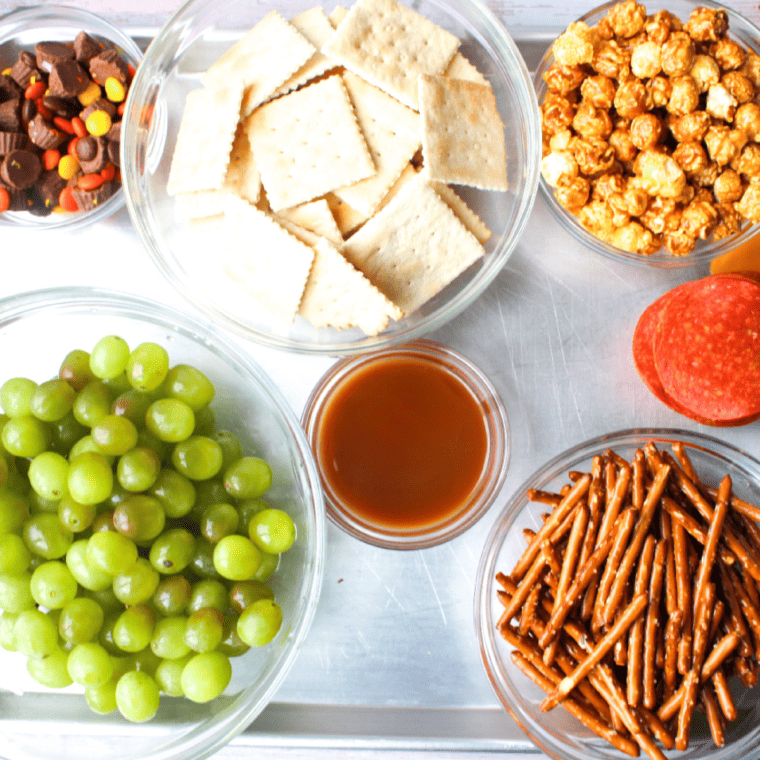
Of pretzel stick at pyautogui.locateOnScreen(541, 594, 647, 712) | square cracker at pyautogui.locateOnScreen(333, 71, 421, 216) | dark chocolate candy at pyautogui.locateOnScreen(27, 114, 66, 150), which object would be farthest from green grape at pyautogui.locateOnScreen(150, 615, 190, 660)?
dark chocolate candy at pyautogui.locateOnScreen(27, 114, 66, 150)

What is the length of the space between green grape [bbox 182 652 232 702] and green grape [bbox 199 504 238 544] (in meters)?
0.12

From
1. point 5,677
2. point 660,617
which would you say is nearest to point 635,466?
point 660,617

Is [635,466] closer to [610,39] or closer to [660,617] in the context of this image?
[660,617]

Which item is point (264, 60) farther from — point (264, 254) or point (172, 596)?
point (172, 596)

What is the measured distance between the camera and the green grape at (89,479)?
663 mm

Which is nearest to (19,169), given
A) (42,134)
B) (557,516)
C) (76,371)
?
(42,134)

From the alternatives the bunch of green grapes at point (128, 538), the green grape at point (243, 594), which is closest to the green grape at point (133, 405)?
the bunch of green grapes at point (128, 538)

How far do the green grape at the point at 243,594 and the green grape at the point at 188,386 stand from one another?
8.3 inches

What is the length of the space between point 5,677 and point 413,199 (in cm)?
84

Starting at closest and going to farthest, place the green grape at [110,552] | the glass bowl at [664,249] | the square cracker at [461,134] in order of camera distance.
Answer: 1. the green grape at [110,552]
2. the square cracker at [461,134]
3. the glass bowl at [664,249]

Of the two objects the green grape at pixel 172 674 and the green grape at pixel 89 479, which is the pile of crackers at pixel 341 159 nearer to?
the green grape at pixel 89 479

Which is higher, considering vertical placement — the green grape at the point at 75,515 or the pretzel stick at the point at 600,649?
the green grape at the point at 75,515

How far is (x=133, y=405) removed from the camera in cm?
76

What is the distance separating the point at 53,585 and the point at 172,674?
156mm
